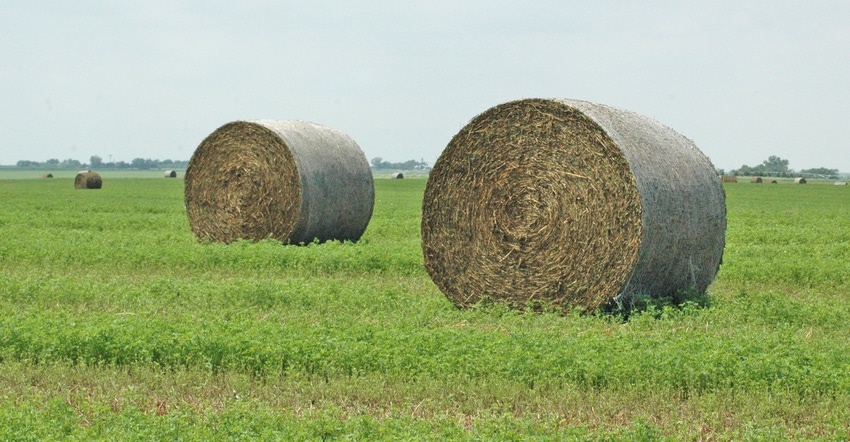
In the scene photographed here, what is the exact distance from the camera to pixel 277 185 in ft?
56.2

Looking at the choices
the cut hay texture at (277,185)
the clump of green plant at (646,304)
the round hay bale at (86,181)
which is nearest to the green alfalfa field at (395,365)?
the clump of green plant at (646,304)

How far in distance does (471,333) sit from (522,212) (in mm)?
2716

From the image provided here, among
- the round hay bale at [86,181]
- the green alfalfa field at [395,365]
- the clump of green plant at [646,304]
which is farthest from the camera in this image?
the round hay bale at [86,181]

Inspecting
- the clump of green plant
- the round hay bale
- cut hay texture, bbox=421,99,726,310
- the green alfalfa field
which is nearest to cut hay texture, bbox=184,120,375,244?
the green alfalfa field

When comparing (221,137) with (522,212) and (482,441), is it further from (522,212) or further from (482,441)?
(482,441)

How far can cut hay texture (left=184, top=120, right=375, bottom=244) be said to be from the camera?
55.9 ft

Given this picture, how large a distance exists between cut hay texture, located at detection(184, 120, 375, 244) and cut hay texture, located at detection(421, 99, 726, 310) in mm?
6152

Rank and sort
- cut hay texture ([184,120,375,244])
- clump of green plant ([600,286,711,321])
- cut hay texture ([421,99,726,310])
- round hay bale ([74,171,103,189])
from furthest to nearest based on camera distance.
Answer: round hay bale ([74,171,103,189])
cut hay texture ([184,120,375,244])
cut hay texture ([421,99,726,310])
clump of green plant ([600,286,711,321])

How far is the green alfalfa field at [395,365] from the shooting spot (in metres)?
5.93

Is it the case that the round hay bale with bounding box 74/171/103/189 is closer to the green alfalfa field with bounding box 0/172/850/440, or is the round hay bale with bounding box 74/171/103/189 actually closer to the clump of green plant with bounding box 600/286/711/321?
the green alfalfa field with bounding box 0/172/850/440

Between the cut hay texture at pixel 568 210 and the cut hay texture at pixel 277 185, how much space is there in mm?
6152

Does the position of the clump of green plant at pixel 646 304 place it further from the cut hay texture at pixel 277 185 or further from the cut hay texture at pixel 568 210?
the cut hay texture at pixel 277 185

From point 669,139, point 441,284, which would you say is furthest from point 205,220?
point 669,139

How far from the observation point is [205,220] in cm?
1792
